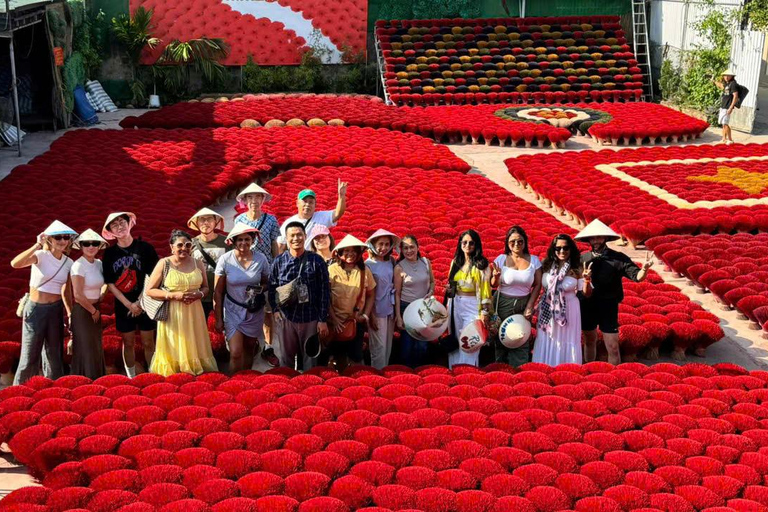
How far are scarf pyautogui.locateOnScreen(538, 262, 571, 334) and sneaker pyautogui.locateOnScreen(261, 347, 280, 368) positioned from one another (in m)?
2.74

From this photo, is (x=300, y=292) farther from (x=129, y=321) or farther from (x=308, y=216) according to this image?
(x=129, y=321)

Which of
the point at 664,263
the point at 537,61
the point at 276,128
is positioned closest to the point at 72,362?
the point at 664,263

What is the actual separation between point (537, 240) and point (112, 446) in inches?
323

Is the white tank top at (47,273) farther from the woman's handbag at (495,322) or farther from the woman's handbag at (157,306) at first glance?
the woman's handbag at (495,322)

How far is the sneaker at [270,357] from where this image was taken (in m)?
9.93

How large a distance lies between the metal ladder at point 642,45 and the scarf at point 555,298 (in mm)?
24745

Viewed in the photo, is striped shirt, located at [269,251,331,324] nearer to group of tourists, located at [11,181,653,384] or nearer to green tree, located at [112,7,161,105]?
group of tourists, located at [11,181,653,384]

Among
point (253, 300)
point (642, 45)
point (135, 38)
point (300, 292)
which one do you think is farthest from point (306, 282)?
point (642, 45)

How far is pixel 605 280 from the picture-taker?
9.66 meters

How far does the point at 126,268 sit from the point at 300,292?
5.50 ft

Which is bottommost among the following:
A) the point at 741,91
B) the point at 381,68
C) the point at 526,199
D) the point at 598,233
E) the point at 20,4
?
the point at 526,199

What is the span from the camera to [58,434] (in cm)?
751

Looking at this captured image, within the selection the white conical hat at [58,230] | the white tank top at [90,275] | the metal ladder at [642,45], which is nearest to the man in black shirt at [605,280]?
the white tank top at [90,275]

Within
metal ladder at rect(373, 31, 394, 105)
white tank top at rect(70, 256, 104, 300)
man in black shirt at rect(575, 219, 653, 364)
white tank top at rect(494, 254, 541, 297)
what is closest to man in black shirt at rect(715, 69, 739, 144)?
metal ladder at rect(373, 31, 394, 105)
